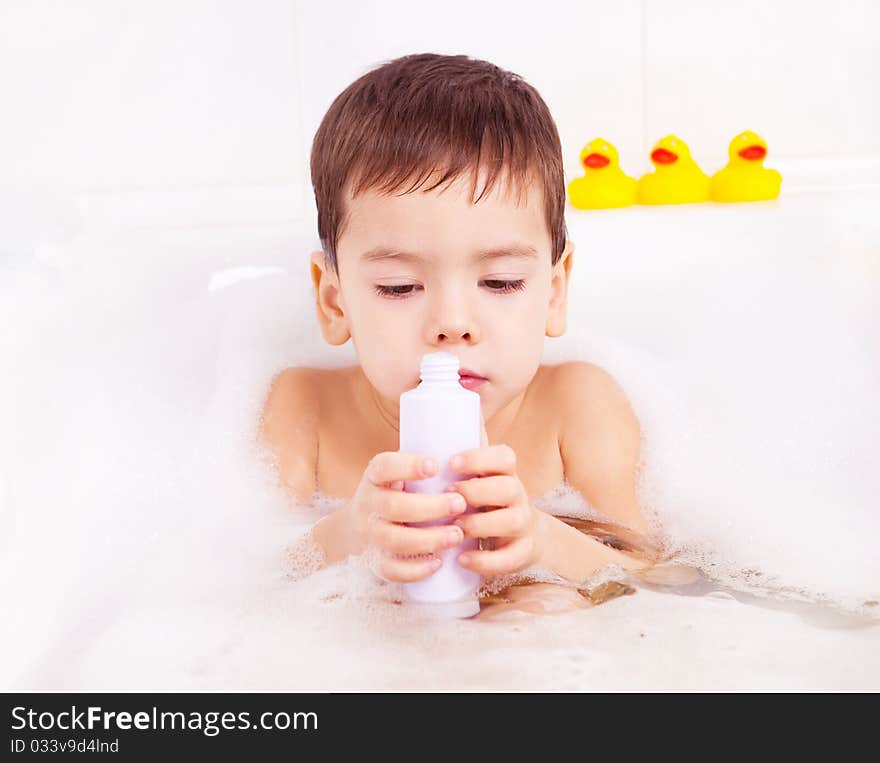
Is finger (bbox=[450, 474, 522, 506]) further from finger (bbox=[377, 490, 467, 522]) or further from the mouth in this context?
the mouth

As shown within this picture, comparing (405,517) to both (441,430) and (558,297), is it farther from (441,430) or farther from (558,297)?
(558,297)

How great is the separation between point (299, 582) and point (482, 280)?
336mm

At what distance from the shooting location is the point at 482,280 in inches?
40.6

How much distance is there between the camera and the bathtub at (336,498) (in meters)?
0.88

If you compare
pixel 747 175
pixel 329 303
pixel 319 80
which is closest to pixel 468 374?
pixel 329 303

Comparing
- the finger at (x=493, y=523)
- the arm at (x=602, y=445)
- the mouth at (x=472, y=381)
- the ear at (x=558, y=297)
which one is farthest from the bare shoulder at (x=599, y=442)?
the finger at (x=493, y=523)

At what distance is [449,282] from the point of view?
1009mm

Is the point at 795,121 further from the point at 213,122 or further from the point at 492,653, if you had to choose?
the point at 492,653

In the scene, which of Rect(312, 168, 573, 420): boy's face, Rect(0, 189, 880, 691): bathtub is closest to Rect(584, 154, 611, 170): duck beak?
Rect(0, 189, 880, 691): bathtub

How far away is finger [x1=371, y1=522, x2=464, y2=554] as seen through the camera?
85 cm

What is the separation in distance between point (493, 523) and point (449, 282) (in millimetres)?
246

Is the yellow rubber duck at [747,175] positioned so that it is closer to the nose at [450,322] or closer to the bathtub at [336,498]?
the bathtub at [336,498]

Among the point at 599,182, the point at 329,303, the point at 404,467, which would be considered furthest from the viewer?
the point at 599,182
